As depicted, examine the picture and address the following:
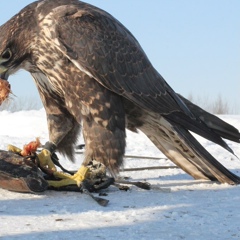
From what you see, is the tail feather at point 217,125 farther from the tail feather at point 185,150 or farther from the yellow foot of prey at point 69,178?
the yellow foot of prey at point 69,178

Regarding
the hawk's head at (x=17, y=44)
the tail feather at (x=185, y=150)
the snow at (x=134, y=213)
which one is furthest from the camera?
the tail feather at (x=185, y=150)

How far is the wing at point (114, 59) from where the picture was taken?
4.41m

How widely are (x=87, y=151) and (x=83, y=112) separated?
10.9 inches

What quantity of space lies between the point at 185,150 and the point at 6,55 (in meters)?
1.51

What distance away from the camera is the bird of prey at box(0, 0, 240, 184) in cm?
443

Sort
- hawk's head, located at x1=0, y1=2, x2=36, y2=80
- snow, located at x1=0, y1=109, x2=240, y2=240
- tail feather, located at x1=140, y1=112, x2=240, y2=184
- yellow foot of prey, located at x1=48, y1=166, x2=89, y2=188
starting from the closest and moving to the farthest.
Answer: snow, located at x1=0, y1=109, x2=240, y2=240, yellow foot of prey, located at x1=48, y1=166, x2=89, y2=188, hawk's head, located at x1=0, y1=2, x2=36, y2=80, tail feather, located at x1=140, y1=112, x2=240, y2=184

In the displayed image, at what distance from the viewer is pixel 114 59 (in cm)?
459

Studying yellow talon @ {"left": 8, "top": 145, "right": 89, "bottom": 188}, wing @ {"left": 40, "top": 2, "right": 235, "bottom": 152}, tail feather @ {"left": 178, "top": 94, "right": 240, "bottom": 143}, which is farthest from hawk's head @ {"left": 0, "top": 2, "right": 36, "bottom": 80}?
tail feather @ {"left": 178, "top": 94, "right": 240, "bottom": 143}

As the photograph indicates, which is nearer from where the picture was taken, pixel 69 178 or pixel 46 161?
pixel 69 178

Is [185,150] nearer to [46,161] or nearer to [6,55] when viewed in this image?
[46,161]

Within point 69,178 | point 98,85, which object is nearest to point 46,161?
point 69,178

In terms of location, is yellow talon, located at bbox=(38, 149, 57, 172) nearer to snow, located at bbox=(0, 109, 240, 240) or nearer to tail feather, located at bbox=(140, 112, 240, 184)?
snow, located at bbox=(0, 109, 240, 240)

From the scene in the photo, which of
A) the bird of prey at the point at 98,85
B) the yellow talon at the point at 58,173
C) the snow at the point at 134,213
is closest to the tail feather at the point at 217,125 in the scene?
the bird of prey at the point at 98,85

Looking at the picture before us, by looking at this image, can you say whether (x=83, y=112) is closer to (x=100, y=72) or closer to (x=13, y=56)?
(x=100, y=72)
